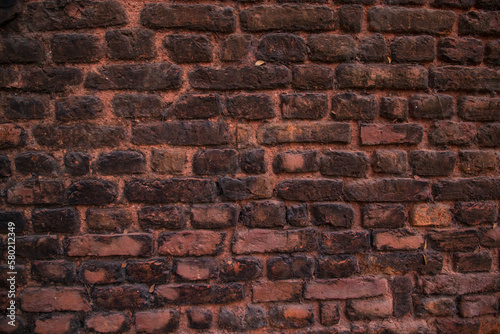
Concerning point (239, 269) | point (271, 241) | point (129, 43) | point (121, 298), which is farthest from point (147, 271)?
point (129, 43)

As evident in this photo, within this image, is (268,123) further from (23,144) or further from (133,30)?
(23,144)

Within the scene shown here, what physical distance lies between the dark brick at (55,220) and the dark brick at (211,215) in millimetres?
501

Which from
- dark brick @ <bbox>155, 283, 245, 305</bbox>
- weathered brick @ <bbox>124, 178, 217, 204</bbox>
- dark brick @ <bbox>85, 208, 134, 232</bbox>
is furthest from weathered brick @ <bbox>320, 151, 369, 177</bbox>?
dark brick @ <bbox>85, 208, 134, 232</bbox>

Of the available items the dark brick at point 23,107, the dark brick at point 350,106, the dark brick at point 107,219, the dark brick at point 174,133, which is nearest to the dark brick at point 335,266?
the dark brick at point 350,106

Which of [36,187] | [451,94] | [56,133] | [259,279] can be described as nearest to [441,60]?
[451,94]

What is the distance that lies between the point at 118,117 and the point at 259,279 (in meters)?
0.92

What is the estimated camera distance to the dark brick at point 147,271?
3.99ft

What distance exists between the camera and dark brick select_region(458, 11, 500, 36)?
1292mm

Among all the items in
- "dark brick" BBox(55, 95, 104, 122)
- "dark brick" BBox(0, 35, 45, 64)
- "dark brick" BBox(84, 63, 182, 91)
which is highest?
"dark brick" BBox(0, 35, 45, 64)

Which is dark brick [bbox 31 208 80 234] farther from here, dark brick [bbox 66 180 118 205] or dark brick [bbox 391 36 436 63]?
dark brick [bbox 391 36 436 63]

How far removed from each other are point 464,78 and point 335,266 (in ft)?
3.34

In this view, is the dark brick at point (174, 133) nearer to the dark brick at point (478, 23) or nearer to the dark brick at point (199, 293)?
the dark brick at point (199, 293)

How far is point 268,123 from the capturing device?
Result: 1.25 m

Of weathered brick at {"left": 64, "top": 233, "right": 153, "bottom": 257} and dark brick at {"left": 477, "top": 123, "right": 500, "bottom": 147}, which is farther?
dark brick at {"left": 477, "top": 123, "right": 500, "bottom": 147}
